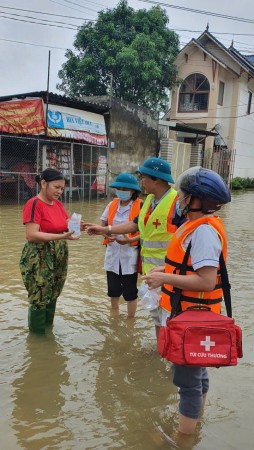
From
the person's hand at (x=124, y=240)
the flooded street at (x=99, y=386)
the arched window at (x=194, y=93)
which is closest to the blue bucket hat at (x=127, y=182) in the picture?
the person's hand at (x=124, y=240)

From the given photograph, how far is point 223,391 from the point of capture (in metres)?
3.41

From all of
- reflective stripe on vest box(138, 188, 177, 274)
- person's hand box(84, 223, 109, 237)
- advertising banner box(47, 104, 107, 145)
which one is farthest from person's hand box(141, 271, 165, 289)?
advertising banner box(47, 104, 107, 145)

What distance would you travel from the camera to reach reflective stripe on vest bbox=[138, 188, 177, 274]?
3.41m

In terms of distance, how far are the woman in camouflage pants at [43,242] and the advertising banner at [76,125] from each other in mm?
10218

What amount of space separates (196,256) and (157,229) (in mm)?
1255

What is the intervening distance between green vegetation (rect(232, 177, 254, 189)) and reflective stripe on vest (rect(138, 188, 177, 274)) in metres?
25.2

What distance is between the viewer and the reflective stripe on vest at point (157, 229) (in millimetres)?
3410

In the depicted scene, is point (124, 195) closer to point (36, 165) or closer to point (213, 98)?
point (36, 165)

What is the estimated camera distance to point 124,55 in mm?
20328

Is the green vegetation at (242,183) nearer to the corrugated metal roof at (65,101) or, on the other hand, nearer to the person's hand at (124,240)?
the corrugated metal roof at (65,101)

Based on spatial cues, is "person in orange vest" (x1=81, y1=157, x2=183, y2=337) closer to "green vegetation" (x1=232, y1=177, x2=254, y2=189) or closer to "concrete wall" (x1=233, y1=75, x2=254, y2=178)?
"green vegetation" (x1=232, y1=177, x2=254, y2=189)

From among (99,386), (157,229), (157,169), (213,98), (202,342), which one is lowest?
(99,386)

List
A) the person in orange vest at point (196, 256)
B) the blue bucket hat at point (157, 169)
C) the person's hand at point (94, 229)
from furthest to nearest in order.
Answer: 1. the person's hand at point (94, 229)
2. the blue bucket hat at point (157, 169)
3. the person in orange vest at point (196, 256)

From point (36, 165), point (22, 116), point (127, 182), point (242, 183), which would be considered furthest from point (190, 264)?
point (242, 183)
